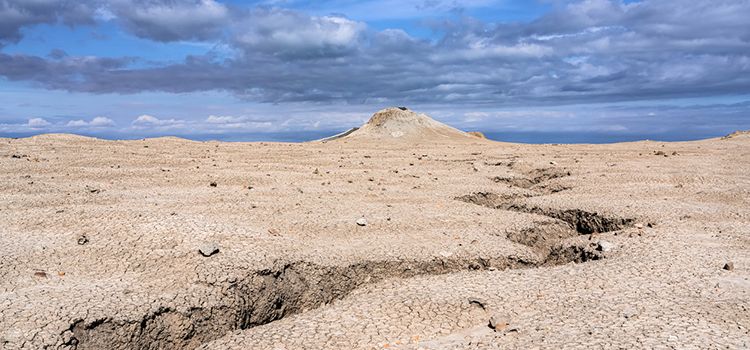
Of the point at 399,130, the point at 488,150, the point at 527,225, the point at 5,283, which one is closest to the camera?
the point at 5,283

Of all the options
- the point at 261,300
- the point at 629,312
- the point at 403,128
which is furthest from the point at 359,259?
the point at 403,128

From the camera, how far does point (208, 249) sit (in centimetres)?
491

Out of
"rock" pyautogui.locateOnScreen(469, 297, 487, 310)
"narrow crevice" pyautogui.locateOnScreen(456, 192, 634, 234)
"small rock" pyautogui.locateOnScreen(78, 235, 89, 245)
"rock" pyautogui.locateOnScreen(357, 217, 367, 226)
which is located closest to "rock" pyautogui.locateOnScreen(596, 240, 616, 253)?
"narrow crevice" pyautogui.locateOnScreen(456, 192, 634, 234)

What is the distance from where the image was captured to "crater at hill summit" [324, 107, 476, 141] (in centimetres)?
2053

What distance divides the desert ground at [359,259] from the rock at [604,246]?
5cm

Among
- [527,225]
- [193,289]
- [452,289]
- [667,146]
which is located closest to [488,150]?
[667,146]

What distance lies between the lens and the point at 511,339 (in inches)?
150

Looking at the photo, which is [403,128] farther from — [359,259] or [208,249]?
[208,249]

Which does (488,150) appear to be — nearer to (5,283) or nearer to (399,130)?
(399,130)

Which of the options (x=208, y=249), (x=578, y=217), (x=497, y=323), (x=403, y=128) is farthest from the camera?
(x=403, y=128)

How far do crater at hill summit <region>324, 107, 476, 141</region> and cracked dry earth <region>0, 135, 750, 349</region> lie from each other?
11.1 meters

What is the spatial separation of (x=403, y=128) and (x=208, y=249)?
53.5 feet

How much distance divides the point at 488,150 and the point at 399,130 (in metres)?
5.76

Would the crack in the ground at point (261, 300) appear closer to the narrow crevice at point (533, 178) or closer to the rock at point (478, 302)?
the rock at point (478, 302)
